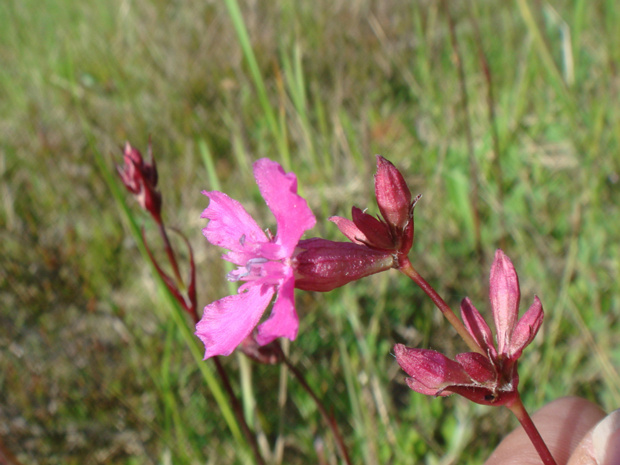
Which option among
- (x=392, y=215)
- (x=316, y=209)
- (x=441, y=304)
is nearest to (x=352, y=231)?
(x=392, y=215)

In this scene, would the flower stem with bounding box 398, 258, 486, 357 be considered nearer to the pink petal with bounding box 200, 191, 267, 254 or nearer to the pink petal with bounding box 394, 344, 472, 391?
the pink petal with bounding box 394, 344, 472, 391

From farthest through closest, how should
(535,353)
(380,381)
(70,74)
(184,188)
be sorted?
1. (184,188)
2. (70,74)
3. (535,353)
4. (380,381)

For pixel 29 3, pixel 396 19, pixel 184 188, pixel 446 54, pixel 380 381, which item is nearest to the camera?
pixel 380 381

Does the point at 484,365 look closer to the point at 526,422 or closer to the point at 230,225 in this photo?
the point at 526,422

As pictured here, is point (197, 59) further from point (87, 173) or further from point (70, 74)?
point (70, 74)

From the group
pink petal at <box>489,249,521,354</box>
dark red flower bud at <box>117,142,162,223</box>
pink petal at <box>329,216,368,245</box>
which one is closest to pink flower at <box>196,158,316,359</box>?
pink petal at <box>329,216,368,245</box>

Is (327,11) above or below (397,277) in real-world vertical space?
above

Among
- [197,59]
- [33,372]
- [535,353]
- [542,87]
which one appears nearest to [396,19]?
[542,87]
